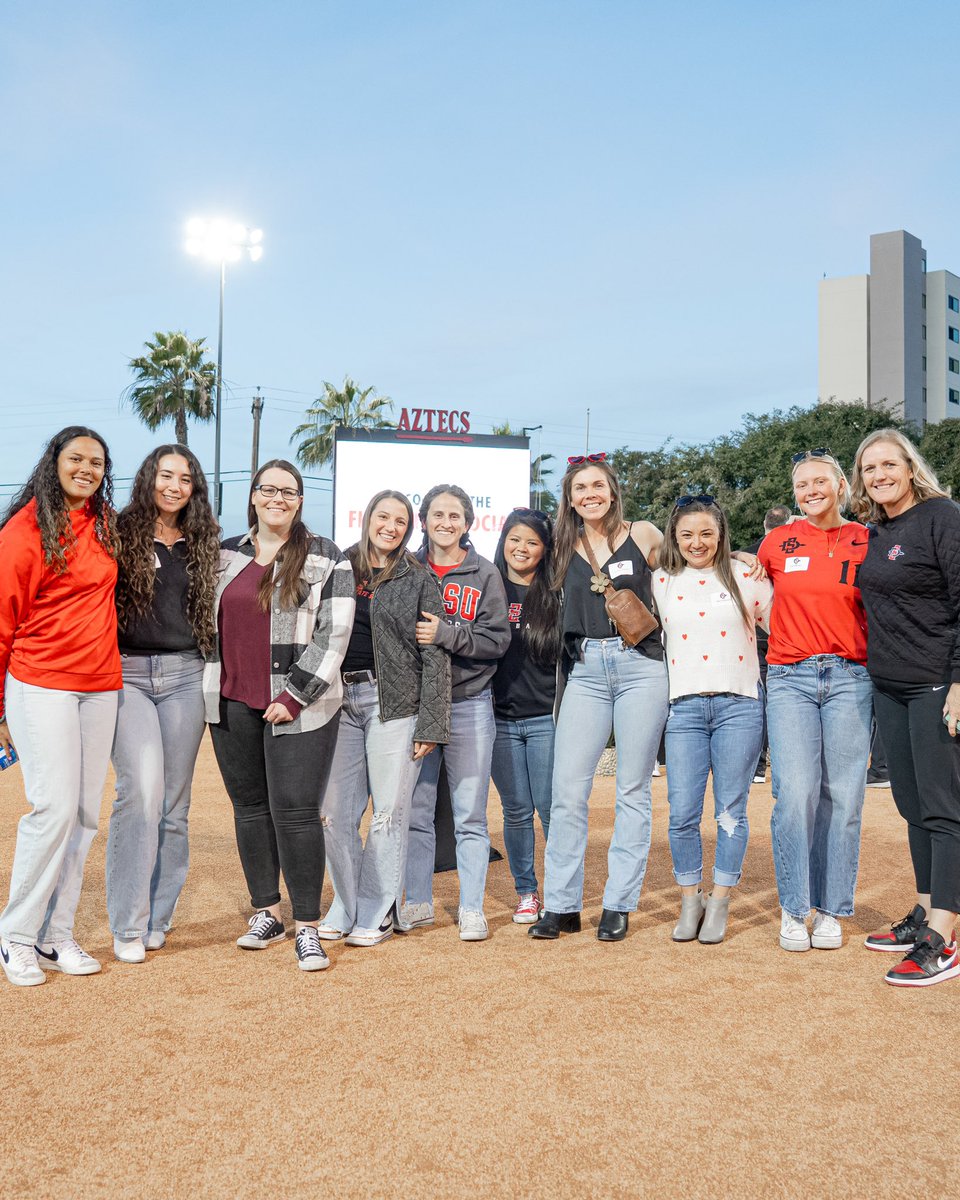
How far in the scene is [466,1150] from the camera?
270 cm

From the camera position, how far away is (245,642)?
4402mm

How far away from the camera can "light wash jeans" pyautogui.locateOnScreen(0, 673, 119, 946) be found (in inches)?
159

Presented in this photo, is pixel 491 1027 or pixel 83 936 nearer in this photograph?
pixel 491 1027

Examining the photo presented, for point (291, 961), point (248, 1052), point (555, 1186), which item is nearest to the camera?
point (555, 1186)

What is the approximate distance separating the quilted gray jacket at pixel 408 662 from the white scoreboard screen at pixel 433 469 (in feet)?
17.0

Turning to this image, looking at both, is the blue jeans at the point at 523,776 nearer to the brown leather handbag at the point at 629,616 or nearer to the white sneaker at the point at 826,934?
the brown leather handbag at the point at 629,616

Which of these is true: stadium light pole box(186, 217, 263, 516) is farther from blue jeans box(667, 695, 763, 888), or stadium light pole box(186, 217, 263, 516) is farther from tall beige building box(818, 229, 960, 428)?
tall beige building box(818, 229, 960, 428)

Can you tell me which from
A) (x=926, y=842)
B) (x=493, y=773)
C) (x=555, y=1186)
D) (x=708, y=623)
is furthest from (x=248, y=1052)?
(x=926, y=842)

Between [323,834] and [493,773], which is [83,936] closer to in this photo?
[323,834]

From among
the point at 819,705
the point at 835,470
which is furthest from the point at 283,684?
the point at 835,470

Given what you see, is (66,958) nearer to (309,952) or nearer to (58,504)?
(309,952)

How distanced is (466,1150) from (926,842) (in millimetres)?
2663

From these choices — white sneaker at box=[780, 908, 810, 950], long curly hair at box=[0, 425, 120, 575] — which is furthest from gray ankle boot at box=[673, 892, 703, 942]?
long curly hair at box=[0, 425, 120, 575]

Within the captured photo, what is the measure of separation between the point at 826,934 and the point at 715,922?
47cm
